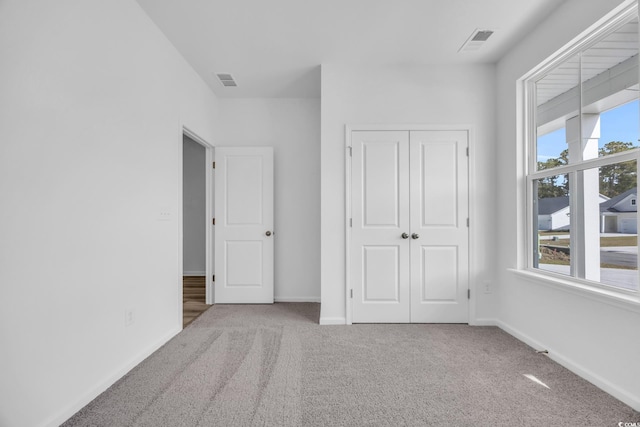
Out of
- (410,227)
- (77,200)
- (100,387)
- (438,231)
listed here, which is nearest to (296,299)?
(410,227)

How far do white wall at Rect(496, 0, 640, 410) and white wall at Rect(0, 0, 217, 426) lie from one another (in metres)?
3.18

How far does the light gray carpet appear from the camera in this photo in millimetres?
1727

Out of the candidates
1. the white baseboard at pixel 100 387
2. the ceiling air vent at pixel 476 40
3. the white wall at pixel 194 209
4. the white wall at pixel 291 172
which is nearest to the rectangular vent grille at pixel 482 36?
the ceiling air vent at pixel 476 40

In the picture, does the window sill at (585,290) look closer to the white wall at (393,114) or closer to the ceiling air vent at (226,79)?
the white wall at (393,114)

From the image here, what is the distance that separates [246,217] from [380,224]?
1.78 metres

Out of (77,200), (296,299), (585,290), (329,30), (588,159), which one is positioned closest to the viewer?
(77,200)

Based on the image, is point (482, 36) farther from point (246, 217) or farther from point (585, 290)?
point (246, 217)

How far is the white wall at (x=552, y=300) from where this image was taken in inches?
75.5

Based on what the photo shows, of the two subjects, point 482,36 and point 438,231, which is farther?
point 438,231

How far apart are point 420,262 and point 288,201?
6.20 feet

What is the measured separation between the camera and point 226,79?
3629 millimetres

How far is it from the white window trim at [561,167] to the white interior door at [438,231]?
20.6 inches

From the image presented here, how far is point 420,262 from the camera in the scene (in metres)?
3.26

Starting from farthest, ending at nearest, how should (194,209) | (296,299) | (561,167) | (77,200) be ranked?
(194,209) < (296,299) < (561,167) < (77,200)
